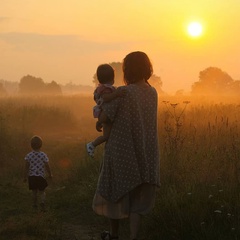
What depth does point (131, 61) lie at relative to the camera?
3.80m

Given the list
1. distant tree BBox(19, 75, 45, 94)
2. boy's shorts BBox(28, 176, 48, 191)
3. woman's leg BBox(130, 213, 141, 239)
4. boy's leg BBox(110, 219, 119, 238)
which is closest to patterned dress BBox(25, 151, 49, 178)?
boy's shorts BBox(28, 176, 48, 191)

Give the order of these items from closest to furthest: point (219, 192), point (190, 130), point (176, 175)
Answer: point (219, 192)
point (176, 175)
point (190, 130)

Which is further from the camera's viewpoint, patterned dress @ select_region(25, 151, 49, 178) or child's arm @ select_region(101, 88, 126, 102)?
patterned dress @ select_region(25, 151, 49, 178)

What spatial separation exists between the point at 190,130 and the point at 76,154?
333 centimetres

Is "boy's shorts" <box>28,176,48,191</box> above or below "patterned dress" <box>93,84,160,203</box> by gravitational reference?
below

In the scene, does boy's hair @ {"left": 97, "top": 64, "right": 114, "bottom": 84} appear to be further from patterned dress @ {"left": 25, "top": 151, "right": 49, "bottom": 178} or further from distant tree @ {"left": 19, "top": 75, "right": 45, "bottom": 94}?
distant tree @ {"left": 19, "top": 75, "right": 45, "bottom": 94}

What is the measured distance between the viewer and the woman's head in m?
3.79

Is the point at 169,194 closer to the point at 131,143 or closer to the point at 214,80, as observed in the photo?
the point at 131,143

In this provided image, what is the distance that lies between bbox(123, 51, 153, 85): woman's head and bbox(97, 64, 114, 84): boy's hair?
15cm

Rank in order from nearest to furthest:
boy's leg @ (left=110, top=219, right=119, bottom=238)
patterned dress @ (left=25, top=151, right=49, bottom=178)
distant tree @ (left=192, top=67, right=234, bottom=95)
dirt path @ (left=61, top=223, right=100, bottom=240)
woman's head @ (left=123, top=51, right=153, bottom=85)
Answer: woman's head @ (left=123, top=51, right=153, bottom=85) < boy's leg @ (left=110, top=219, right=119, bottom=238) < dirt path @ (left=61, top=223, right=100, bottom=240) < patterned dress @ (left=25, top=151, right=49, bottom=178) < distant tree @ (left=192, top=67, right=234, bottom=95)

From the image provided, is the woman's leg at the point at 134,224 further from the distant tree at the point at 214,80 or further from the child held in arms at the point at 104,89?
the distant tree at the point at 214,80

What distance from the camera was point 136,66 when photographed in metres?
3.78

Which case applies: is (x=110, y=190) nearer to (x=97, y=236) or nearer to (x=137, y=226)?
(x=137, y=226)

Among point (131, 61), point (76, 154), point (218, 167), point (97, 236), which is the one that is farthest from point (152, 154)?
point (76, 154)
